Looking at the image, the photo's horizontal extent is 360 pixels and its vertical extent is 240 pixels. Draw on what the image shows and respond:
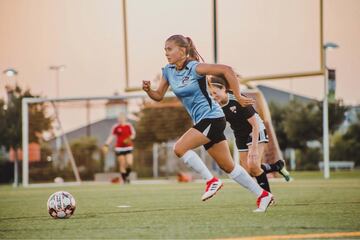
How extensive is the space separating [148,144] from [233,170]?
18.2m

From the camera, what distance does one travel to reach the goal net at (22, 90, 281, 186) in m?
22.5

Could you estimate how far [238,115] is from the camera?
9.20 m

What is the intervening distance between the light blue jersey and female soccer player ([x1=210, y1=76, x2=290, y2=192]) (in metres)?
0.33

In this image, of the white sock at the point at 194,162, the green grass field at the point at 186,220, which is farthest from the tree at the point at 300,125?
the white sock at the point at 194,162

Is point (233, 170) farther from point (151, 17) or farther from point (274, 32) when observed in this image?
point (151, 17)

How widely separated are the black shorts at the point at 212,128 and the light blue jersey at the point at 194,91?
53mm

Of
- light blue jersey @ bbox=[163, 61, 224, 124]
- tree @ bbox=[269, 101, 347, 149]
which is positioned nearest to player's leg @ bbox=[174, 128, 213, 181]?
light blue jersey @ bbox=[163, 61, 224, 124]

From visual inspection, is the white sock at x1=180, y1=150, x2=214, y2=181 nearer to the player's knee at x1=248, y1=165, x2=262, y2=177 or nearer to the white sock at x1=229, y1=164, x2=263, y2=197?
the white sock at x1=229, y1=164, x2=263, y2=197

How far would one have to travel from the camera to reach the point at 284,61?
63.1 ft

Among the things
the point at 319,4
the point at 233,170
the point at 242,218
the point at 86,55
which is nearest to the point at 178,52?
the point at 233,170

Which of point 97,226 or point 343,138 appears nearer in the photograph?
point 97,226

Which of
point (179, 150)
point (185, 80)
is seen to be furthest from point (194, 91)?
point (179, 150)

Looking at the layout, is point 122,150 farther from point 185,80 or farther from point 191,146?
point 185,80

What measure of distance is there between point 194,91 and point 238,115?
1.49m
